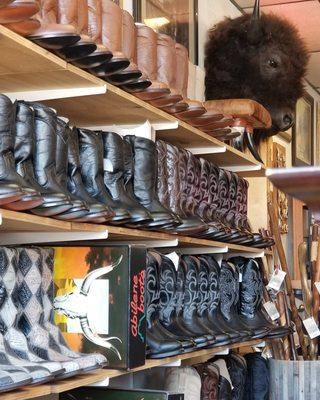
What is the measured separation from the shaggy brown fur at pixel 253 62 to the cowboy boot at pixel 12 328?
9.86 feet

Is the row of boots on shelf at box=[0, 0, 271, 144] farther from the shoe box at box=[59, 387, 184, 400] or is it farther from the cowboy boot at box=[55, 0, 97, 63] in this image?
the shoe box at box=[59, 387, 184, 400]

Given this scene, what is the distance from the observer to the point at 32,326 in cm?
234

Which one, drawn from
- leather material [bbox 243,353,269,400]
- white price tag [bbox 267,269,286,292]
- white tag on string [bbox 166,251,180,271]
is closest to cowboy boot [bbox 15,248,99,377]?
white tag on string [bbox 166,251,180,271]

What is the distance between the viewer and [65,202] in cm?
229

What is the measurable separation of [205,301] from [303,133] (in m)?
4.40

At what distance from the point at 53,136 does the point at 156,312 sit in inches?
38.2

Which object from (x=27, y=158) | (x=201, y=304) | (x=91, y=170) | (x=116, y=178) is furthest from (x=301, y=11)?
(x=27, y=158)

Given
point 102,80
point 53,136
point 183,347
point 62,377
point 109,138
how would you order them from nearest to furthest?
point 62,377
point 53,136
point 102,80
point 109,138
point 183,347

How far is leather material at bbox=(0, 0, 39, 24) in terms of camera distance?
1.94 metres

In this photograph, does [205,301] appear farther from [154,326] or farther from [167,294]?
[154,326]

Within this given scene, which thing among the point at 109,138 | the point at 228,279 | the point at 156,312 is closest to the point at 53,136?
the point at 109,138

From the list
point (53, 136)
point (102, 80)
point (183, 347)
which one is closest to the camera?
point (53, 136)

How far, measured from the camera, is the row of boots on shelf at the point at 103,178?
2.22m

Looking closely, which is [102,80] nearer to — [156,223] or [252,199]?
[156,223]
